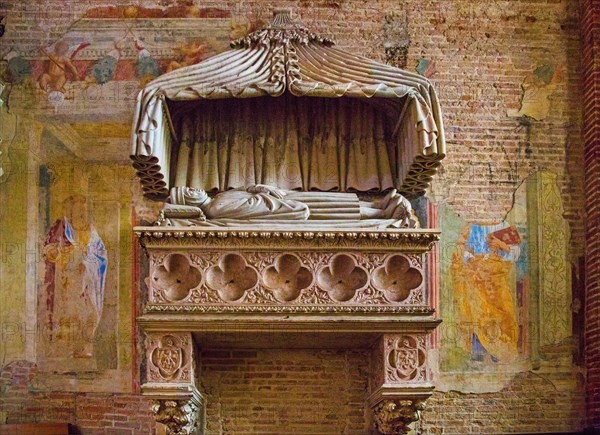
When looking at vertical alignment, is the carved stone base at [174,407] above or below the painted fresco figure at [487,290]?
below

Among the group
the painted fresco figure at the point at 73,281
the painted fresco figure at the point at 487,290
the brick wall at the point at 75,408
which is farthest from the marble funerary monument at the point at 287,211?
the brick wall at the point at 75,408

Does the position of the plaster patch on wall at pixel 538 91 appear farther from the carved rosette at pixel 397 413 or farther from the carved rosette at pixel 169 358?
the carved rosette at pixel 169 358

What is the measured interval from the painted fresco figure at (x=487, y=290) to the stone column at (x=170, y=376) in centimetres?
246

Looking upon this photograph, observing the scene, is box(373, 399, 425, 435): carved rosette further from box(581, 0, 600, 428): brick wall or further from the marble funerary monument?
box(581, 0, 600, 428): brick wall

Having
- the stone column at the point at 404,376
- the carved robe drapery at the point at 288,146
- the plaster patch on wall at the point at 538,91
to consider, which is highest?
the plaster patch on wall at the point at 538,91

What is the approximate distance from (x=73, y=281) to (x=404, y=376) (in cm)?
291

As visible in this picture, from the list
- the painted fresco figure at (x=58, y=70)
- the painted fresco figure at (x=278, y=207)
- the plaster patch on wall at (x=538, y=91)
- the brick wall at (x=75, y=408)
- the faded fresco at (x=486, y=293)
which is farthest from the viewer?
the plaster patch on wall at (x=538, y=91)

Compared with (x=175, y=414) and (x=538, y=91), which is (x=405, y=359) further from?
(x=538, y=91)

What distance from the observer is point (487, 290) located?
8.16 metres

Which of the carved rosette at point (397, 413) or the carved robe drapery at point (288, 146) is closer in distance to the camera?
the carved rosette at point (397, 413)

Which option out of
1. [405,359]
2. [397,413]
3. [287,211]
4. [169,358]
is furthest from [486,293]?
[169,358]

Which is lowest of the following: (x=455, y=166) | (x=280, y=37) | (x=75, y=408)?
(x=75, y=408)

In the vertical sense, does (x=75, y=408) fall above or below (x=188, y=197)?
below

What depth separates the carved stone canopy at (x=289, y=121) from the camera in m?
7.49
